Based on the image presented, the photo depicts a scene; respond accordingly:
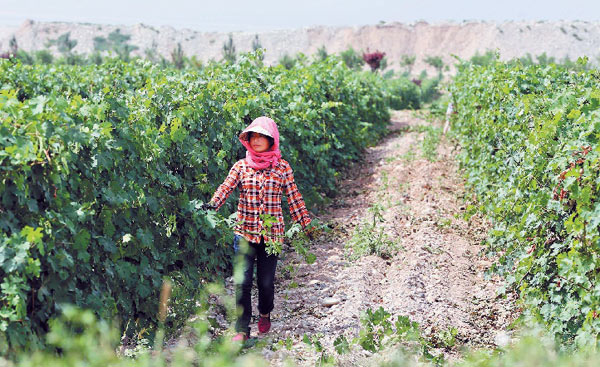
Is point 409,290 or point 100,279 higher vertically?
point 100,279

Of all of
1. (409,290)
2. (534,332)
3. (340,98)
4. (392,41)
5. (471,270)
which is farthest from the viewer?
(392,41)

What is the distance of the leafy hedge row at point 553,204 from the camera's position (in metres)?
4.14

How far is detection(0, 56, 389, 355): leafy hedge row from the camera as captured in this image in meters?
3.23

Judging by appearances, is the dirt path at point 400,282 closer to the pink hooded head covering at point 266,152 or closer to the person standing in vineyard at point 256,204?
the person standing in vineyard at point 256,204

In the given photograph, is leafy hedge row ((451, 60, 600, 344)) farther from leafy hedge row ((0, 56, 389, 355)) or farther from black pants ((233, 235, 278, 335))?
leafy hedge row ((0, 56, 389, 355))

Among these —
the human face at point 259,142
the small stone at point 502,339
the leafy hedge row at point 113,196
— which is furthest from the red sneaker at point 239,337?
the small stone at point 502,339

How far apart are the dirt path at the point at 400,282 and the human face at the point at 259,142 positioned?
4.13 ft

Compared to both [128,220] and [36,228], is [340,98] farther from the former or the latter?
[36,228]

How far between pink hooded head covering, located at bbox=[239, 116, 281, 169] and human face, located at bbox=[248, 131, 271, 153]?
3 centimetres

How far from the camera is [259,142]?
4707mm

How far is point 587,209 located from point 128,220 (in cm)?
312

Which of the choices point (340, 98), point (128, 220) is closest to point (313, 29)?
point (340, 98)

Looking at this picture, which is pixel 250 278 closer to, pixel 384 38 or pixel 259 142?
pixel 259 142

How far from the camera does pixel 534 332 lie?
15.0 feet
